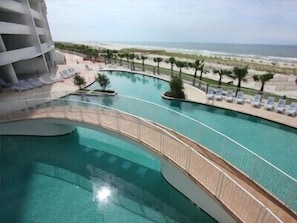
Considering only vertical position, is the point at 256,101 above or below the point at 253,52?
above

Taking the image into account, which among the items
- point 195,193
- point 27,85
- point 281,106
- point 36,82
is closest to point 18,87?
point 27,85

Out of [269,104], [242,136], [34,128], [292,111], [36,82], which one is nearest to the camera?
[242,136]

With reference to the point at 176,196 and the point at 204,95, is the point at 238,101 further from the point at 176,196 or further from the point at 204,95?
the point at 176,196

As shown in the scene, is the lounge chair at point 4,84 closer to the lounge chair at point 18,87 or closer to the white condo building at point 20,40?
the white condo building at point 20,40

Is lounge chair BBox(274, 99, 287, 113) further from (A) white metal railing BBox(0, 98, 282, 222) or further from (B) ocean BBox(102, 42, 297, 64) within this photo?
(B) ocean BBox(102, 42, 297, 64)

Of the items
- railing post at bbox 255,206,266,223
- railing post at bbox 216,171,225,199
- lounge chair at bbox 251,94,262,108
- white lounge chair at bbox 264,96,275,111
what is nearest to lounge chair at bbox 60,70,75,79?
lounge chair at bbox 251,94,262,108

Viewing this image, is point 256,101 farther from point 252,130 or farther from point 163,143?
point 163,143
